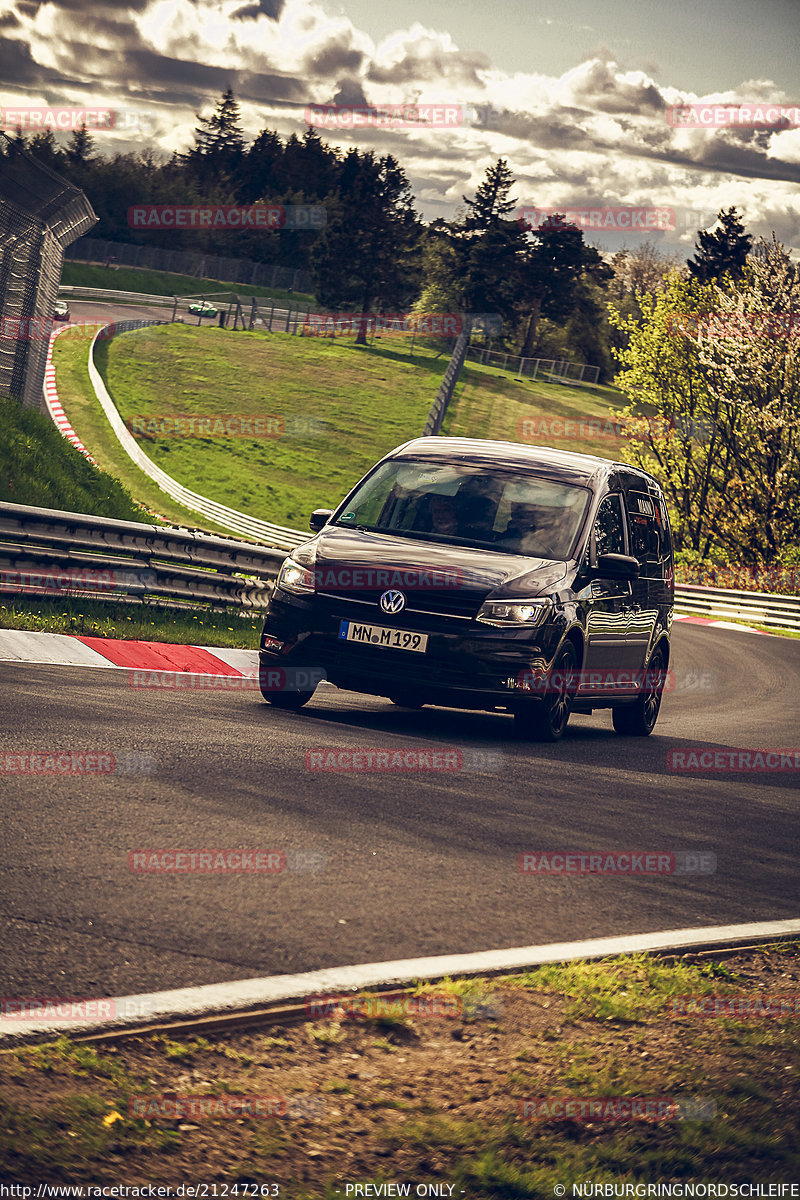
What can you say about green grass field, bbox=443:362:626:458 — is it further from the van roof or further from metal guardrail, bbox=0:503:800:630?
the van roof

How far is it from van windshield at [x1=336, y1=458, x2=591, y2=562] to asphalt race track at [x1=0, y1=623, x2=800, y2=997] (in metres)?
1.40

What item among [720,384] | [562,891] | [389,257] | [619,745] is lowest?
[619,745]

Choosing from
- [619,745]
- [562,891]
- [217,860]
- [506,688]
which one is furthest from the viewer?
[619,745]

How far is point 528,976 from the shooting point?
4.50 meters

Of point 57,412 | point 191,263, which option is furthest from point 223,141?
point 57,412

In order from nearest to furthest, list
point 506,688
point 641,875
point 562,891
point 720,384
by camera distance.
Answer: point 562,891, point 641,875, point 506,688, point 720,384

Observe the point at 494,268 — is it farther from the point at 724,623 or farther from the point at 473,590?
the point at 473,590

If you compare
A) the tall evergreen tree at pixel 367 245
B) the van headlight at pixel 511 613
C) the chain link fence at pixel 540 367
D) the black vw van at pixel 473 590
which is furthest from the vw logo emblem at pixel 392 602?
the chain link fence at pixel 540 367

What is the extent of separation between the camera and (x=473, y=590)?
29.8 feet

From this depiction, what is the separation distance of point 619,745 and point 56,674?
4482 millimetres

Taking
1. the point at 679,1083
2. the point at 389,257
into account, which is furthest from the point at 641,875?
the point at 389,257

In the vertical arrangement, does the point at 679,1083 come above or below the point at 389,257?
below

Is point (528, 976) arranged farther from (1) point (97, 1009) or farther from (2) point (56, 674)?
(2) point (56, 674)

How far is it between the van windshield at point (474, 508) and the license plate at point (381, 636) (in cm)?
115
